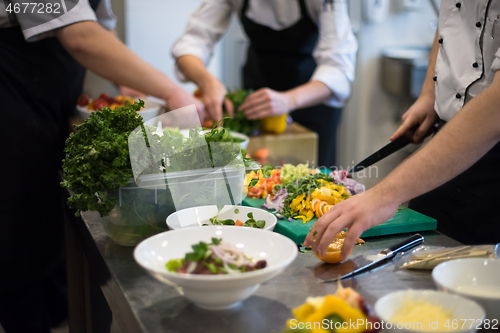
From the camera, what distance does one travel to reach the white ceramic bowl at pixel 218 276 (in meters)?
0.58

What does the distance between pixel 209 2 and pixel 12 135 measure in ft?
3.75

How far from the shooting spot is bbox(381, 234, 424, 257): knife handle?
33.4 inches

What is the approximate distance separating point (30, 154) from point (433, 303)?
139 centimetres

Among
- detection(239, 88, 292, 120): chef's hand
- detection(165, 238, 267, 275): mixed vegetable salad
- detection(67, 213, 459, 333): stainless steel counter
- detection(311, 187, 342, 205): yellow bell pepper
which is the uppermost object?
detection(239, 88, 292, 120): chef's hand

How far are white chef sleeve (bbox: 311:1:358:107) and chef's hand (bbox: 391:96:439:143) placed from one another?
0.85m

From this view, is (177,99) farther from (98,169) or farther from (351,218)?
(351,218)

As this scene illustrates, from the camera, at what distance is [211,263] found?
2.01ft

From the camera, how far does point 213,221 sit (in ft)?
2.88

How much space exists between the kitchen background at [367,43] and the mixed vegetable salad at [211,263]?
2.87 m

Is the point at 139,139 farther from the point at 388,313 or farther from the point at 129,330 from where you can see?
Result: the point at 388,313

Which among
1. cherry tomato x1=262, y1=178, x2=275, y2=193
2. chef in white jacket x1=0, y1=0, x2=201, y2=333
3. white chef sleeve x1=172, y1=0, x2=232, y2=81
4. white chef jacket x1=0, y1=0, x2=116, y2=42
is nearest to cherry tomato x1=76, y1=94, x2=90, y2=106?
chef in white jacket x1=0, y1=0, x2=201, y2=333

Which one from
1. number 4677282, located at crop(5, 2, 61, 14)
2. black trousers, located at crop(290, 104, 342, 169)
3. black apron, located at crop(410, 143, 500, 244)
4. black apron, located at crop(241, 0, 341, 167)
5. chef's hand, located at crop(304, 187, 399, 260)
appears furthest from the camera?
black trousers, located at crop(290, 104, 342, 169)

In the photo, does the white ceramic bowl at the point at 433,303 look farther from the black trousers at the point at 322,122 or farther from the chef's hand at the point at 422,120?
the black trousers at the point at 322,122

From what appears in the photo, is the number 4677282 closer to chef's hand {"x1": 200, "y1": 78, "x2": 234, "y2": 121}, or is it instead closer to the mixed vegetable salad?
chef's hand {"x1": 200, "y1": 78, "x2": 234, "y2": 121}
